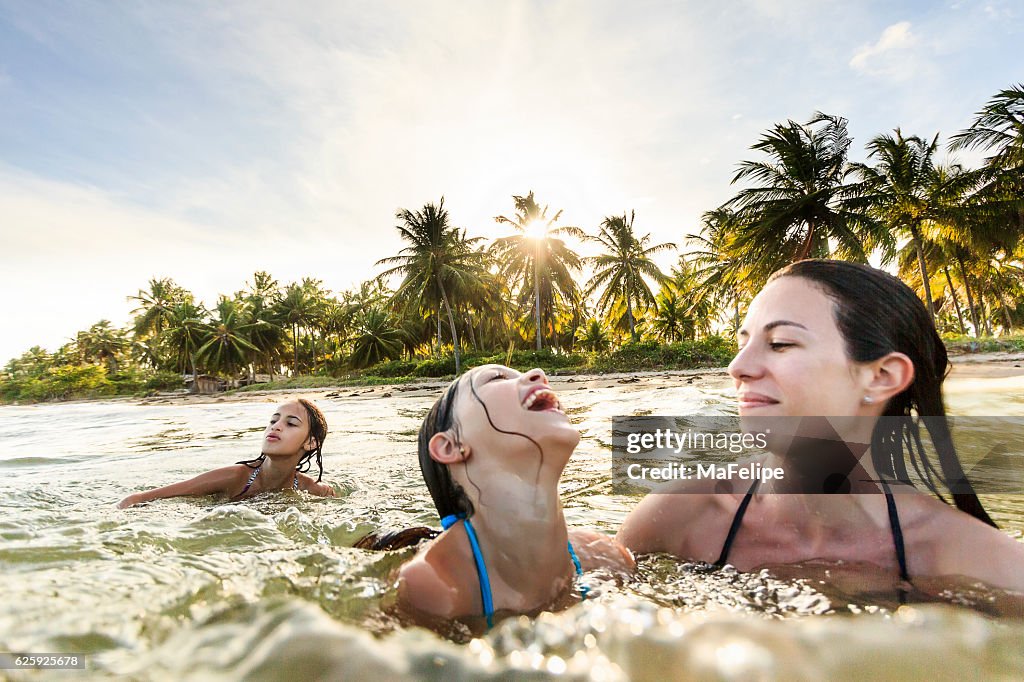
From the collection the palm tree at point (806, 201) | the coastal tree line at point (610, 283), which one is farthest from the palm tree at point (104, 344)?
the palm tree at point (806, 201)

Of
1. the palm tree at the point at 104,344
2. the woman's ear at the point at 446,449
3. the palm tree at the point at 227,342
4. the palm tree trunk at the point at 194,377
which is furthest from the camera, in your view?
the palm tree at the point at 104,344

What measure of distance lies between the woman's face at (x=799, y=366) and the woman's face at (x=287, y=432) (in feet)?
12.2

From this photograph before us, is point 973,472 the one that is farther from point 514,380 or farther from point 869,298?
point 514,380

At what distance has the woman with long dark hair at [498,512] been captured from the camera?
1.58m

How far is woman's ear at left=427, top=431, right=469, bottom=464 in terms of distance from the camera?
1.79 metres

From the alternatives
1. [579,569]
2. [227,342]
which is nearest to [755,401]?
[579,569]

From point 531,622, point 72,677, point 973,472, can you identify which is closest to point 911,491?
point 531,622

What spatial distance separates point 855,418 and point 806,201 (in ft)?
73.6

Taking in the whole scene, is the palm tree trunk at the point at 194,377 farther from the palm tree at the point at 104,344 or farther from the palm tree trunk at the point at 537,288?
the palm tree trunk at the point at 537,288

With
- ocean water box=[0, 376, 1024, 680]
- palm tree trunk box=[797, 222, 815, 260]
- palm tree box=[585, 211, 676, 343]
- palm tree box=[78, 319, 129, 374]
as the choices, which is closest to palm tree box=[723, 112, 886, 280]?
palm tree trunk box=[797, 222, 815, 260]

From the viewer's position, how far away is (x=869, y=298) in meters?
1.62

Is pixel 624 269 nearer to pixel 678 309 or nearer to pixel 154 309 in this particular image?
pixel 678 309

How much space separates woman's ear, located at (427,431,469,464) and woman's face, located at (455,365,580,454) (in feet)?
0.12

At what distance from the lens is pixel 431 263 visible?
31.1 meters
